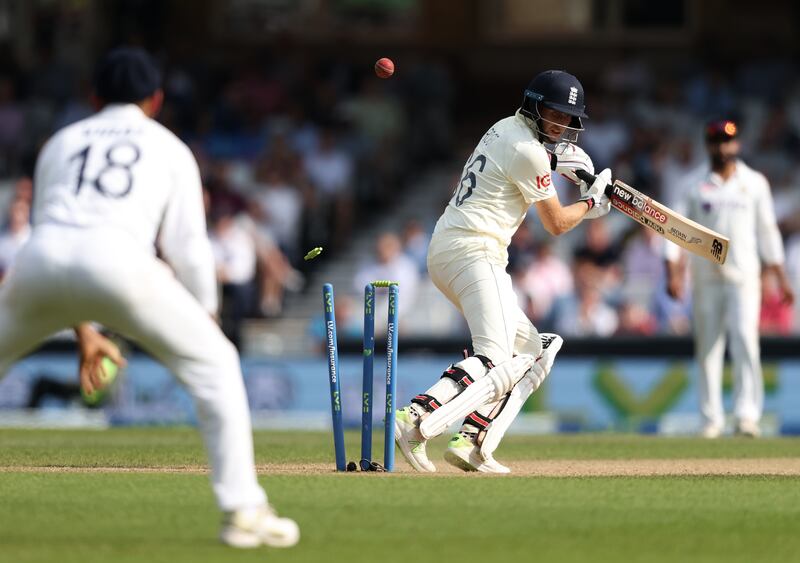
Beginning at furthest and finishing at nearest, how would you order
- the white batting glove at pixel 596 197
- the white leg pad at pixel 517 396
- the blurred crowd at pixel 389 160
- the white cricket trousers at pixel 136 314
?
1. the blurred crowd at pixel 389 160
2. the white batting glove at pixel 596 197
3. the white leg pad at pixel 517 396
4. the white cricket trousers at pixel 136 314

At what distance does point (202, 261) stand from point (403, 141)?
49.7 feet

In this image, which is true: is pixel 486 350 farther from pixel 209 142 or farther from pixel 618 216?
pixel 209 142

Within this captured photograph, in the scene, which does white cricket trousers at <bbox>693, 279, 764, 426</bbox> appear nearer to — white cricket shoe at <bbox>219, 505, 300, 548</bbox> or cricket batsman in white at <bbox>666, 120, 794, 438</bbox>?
cricket batsman in white at <bbox>666, 120, 794, 438</bbox>

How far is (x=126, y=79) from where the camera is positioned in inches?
216

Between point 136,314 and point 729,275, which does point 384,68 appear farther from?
point 729,275

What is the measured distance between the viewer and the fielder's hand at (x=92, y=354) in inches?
217

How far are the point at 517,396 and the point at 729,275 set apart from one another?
415cm

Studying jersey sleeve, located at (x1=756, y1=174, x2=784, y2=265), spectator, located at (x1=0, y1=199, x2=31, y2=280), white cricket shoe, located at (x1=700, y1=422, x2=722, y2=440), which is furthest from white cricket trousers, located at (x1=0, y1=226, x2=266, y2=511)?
spectator, located at (x1=0, y1=199, x2=31, y2=280)

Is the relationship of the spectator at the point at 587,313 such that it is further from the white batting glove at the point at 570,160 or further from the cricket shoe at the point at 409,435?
the cricket shoe at the point at 409,435

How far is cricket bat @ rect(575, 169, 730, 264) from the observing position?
8.15 metres

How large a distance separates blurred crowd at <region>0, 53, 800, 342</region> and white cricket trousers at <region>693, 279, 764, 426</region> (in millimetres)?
2785

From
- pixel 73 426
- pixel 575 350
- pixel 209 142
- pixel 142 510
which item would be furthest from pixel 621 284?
pixel 142 510

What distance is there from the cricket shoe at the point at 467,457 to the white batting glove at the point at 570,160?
1484mm

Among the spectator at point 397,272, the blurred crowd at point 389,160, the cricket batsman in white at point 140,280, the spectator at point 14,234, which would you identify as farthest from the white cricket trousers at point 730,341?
the spectator at point 14,234
